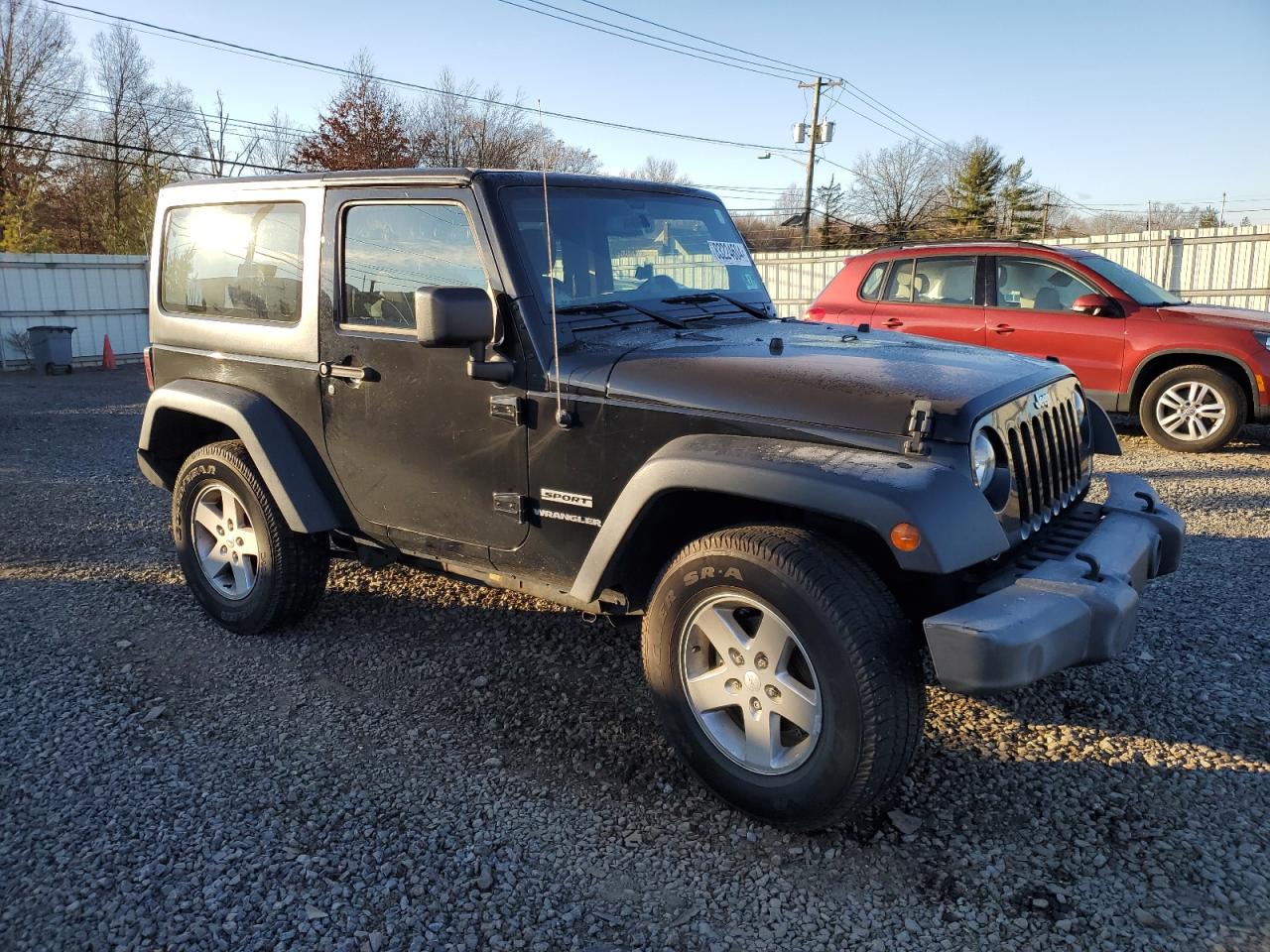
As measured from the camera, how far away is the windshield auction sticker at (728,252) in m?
4.28

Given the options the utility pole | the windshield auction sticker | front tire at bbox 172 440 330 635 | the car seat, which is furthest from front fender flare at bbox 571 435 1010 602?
the utility pole

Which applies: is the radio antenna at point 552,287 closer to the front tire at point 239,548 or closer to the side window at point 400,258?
the side window at point 400,258

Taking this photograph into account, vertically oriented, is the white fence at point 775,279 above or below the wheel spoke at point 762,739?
above

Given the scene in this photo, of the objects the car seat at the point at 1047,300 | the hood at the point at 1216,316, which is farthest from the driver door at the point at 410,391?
the hood at the point at 1216,316

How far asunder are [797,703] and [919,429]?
2.92 feet

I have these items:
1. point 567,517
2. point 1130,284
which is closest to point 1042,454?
point 567,517

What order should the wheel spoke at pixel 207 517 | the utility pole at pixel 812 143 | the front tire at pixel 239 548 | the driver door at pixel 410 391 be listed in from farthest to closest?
the utility pole at pixel 812 143 → the wheel spoke at pixel 207 517 → the front tire at pixel 239 548 → the driver door at pixel 410 391

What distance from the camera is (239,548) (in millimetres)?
4426

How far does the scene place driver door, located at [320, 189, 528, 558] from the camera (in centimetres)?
347

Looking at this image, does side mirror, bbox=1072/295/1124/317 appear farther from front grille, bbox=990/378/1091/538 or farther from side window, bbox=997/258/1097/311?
front grille, bbox=990/378/1091/538

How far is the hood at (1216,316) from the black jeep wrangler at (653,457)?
5137 mm

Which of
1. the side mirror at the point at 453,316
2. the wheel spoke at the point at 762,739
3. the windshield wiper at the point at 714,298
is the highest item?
the windshield wiper at the point at 714,298

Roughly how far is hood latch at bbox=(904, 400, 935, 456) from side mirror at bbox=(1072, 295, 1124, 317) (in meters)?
6.58

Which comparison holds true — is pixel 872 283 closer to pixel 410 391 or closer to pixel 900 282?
pixel 900 282
